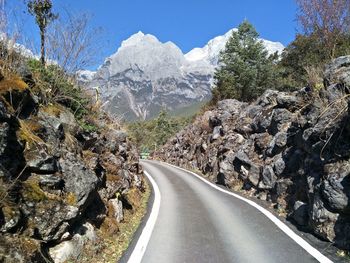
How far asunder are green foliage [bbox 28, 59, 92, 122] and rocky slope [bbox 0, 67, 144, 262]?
45 cm

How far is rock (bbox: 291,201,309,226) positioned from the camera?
31.8 feet

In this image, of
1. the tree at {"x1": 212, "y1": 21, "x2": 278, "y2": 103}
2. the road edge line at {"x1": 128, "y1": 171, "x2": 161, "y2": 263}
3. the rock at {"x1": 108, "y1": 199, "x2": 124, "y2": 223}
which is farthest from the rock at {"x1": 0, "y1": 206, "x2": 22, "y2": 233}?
the tree at {"x1": 212, "y1": 21, "x2": 278, "y2": 103}

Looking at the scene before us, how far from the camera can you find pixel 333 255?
7.44 m

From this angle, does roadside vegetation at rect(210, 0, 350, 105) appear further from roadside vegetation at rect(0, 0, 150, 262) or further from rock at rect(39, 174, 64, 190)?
rock at rect(39, 174, 64, 190)

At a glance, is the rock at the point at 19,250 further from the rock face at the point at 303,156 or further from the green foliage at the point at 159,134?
the green foliage at the point at 159,134

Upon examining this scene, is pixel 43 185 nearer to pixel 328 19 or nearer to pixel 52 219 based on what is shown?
pixel 52 219

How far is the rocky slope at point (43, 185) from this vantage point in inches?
237

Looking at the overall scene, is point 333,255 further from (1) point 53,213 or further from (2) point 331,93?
(1) point 53,213

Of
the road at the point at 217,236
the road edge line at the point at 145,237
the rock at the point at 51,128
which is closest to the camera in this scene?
the road at the point at 217,236

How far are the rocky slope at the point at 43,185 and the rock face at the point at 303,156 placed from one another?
5.34 m

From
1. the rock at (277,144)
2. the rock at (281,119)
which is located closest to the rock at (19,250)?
the rock at (277,144)

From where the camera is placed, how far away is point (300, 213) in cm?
988

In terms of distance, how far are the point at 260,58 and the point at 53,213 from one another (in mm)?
29425

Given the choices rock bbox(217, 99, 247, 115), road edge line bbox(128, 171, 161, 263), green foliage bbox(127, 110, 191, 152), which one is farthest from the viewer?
green foliage bbox(127, 110, 191, 152)
